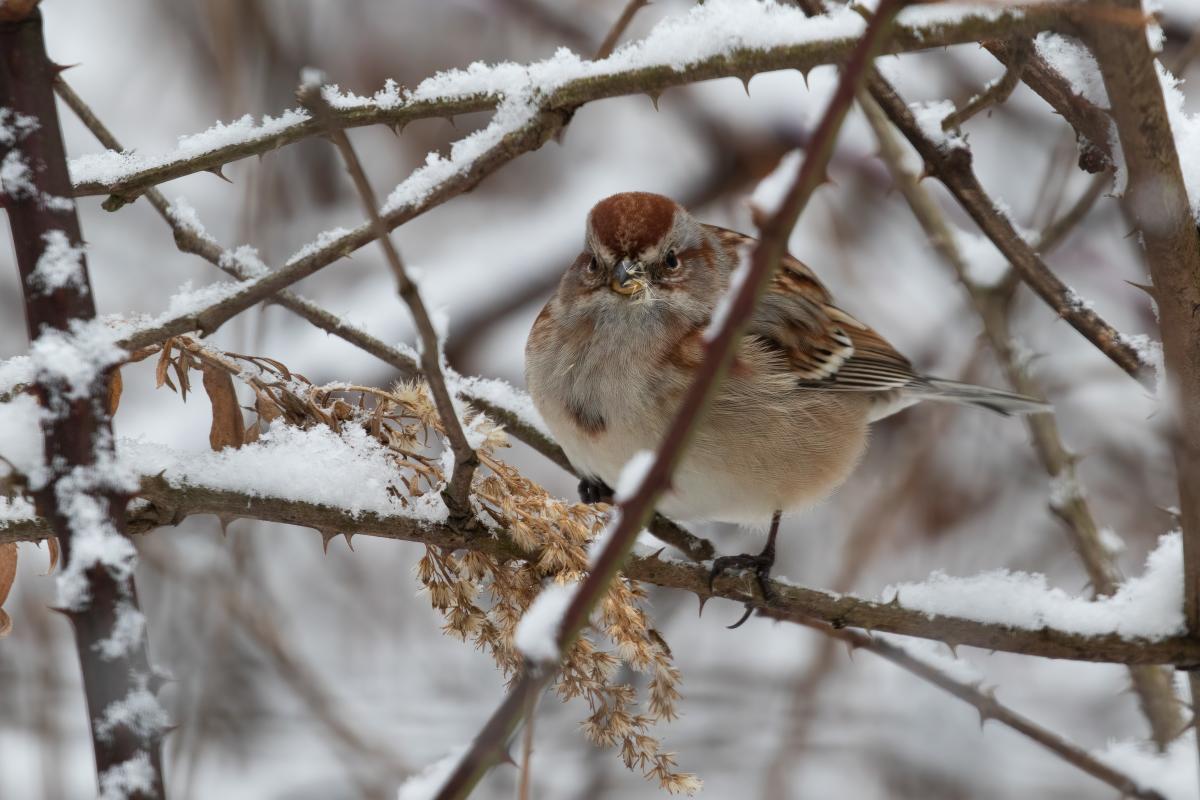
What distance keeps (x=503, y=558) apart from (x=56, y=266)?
967 millimetres

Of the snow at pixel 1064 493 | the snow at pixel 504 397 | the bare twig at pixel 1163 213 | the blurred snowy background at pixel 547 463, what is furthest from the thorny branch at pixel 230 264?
the blurred snowy background at pixel 547 463

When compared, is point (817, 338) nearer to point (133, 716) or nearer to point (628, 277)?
point (628, 277)

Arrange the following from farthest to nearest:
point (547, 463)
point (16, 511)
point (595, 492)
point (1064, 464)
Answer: point (547, 463) < point (595, 492) < point (1064, 464) < point (16, 511)

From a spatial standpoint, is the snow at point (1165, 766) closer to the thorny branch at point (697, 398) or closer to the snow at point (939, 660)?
the snow at point (939, 660)

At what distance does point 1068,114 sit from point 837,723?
11.4ft

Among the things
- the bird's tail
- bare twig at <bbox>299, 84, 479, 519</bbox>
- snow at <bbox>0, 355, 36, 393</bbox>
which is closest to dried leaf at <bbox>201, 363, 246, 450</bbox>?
snow at <bbox>0, 355, 36, 393</bbox>

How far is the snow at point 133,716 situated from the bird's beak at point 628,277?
2310 millimetres

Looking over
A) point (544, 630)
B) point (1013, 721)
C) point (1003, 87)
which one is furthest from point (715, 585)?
point (544, 630)

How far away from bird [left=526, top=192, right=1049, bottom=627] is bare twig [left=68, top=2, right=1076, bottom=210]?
122cm

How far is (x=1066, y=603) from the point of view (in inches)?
95.5

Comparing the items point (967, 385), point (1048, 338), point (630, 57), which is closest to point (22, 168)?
point (630, 57)

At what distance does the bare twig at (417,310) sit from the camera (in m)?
1.14

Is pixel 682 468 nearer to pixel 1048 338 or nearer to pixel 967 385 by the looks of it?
pixel 967 385

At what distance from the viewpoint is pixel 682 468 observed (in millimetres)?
3254
